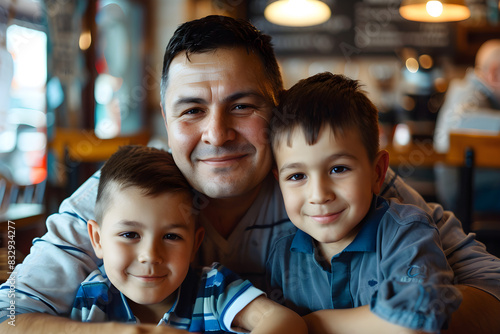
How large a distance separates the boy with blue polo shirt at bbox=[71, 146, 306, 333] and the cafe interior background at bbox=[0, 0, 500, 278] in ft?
6.62

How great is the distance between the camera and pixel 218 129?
3.77 ft

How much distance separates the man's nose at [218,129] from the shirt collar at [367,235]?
30 centimetres

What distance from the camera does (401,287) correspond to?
85 centimetres

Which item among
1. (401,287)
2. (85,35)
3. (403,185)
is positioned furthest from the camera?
(85,35)

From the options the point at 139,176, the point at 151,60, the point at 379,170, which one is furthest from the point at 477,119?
the point at 151,60

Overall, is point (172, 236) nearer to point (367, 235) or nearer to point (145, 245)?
point (145, 245)

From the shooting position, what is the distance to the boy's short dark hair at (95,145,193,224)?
1.07 m

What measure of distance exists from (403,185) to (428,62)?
10.7 feet

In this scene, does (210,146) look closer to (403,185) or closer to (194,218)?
(194,218)

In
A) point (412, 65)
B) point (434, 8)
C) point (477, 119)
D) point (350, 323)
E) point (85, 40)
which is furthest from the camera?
point (412, 65)

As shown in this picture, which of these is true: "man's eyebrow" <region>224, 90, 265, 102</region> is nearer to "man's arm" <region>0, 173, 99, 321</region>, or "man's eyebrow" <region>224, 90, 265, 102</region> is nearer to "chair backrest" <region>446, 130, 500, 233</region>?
"man's arm" <region>0, 173, 99, 321</region>

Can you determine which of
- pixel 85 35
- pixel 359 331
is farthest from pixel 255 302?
pixel 85 35

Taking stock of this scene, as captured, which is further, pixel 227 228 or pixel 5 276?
pixel 227 228

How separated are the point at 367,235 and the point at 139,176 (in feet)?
1.67
